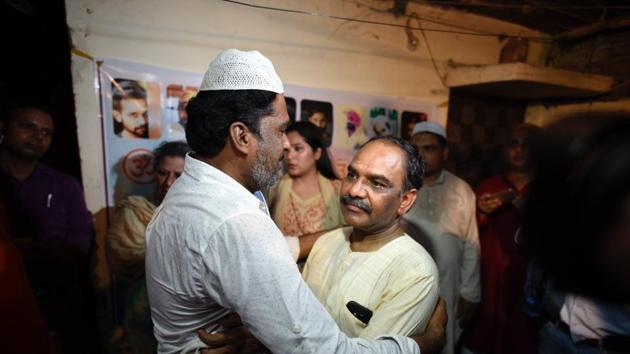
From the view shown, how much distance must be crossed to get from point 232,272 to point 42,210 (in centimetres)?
227

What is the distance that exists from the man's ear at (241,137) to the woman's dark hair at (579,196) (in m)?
0.85

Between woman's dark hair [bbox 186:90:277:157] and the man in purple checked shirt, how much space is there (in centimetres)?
178

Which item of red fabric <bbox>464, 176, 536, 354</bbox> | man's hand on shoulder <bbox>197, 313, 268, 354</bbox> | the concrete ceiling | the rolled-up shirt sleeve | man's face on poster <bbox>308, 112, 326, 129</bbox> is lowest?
red fabric <bbox>464, 176, 536, 354</bbox>

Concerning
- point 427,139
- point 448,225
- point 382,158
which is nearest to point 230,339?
point 382,158

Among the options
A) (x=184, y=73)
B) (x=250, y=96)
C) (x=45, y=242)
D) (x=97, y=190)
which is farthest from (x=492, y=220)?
(x=45, y=242)

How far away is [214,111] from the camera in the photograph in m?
1.12

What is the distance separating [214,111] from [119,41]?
169cm

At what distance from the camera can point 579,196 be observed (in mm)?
560

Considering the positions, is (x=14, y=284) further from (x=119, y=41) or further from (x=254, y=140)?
(x=119, y=41)

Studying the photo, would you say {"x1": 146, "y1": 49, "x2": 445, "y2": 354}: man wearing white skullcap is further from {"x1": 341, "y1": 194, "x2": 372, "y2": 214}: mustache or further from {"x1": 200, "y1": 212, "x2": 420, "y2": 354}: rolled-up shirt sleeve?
{"x1": 341, "y1": 194, "x2": 372, "y2": 214}: mustache

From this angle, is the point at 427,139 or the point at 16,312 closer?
the point at 16,312

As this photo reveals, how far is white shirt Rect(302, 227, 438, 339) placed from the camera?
1.24m

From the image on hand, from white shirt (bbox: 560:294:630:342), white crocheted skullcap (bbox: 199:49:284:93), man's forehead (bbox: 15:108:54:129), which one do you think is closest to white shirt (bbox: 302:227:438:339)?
white crocheted skullcap (bbox: 199:49:284:93)

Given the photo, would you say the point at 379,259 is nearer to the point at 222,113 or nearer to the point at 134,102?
the point at 222,113
